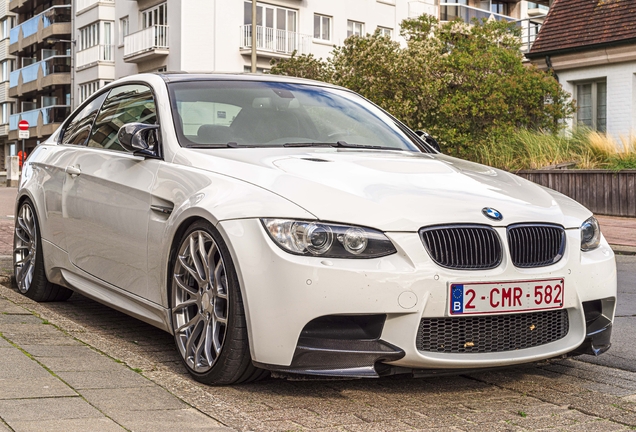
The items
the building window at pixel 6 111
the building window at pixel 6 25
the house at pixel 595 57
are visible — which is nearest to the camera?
the house at pixel 595 57

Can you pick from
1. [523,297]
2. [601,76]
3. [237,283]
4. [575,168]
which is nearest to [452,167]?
[523,297]

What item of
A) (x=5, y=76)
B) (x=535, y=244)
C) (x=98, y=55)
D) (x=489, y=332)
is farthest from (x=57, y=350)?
(x=5, y=76)

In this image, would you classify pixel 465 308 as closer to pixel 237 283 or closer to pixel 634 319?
pixel 237 283

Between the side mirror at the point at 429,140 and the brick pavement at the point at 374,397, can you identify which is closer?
the brick pavement at the point at 374,397

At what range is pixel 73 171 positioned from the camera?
577 centimetres

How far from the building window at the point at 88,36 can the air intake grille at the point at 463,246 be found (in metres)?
46.7

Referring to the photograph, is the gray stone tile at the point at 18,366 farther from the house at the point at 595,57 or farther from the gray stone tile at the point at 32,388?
the house at the point at 595,57

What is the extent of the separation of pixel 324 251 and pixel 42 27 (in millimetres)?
58984

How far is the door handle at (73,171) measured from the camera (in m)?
5.70

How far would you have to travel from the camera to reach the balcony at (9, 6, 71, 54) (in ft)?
185

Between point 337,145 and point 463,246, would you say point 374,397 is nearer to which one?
point 463,246

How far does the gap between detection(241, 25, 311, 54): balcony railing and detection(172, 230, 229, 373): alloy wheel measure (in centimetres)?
3625

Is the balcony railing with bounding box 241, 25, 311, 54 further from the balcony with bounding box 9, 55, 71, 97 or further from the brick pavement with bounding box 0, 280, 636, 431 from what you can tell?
the brick pavement with bounding box 0, 280, 636, 431

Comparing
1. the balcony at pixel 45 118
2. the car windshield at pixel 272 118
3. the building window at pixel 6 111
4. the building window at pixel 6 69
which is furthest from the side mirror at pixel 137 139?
the building window at pixel 6 69
